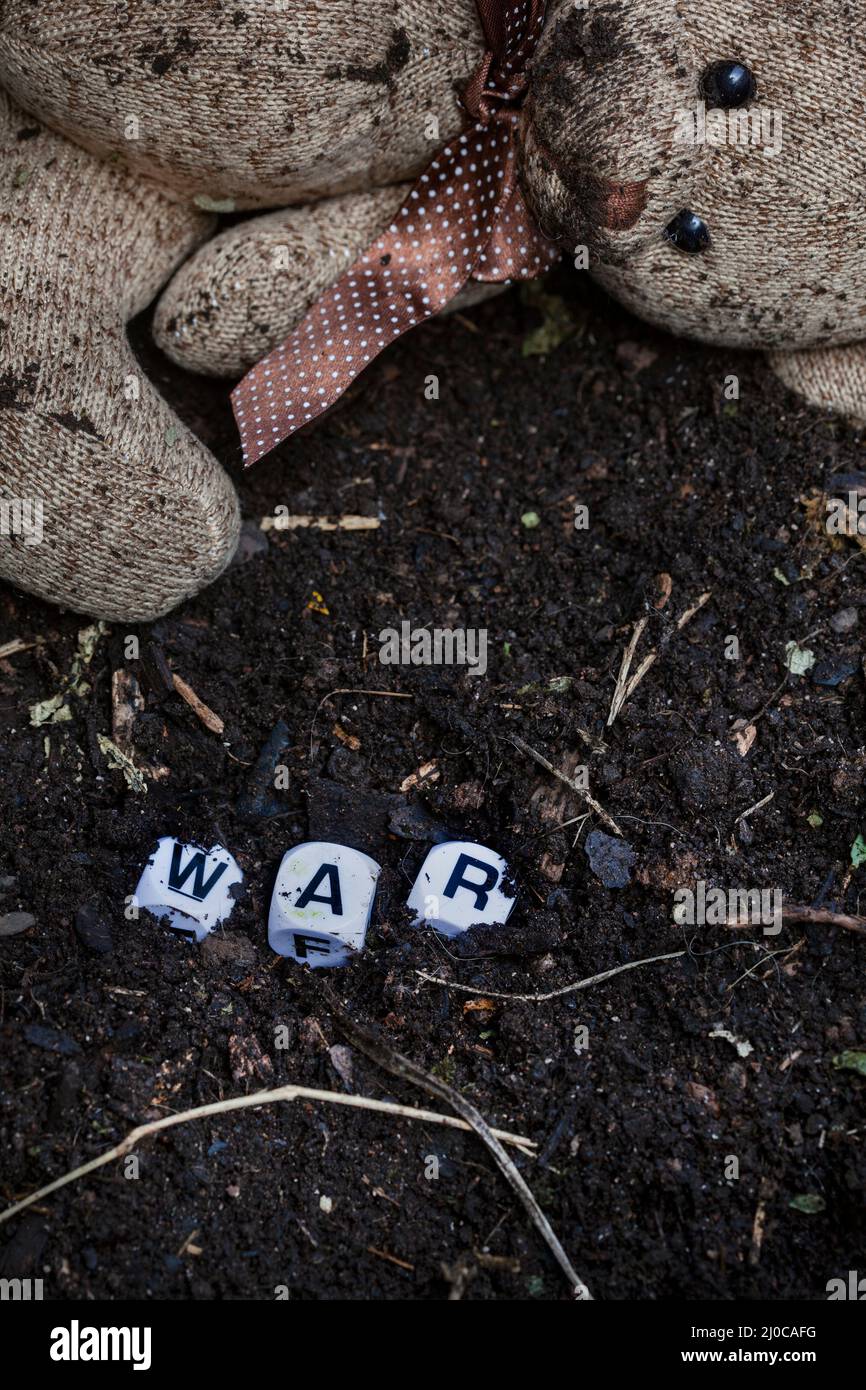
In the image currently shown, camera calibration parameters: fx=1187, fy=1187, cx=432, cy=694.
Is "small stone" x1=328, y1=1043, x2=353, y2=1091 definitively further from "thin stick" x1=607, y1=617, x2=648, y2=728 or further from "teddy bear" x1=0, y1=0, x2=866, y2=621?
"teddy bear" x1=0, y1=0, x2=866, y2=621

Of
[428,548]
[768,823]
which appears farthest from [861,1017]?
[428,548]

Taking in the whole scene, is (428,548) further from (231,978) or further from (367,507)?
(231,978)

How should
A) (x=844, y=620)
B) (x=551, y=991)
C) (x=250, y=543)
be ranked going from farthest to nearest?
(x=250, y=543) < (x=844, y=620) < (x=551, y=991)

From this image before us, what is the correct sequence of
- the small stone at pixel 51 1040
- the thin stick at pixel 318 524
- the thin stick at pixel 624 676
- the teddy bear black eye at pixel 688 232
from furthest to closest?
the thin stick at pixel 318 524, the thin stick at pixel 624 676, the teddy bear black eye at pixel 688 232, the small stone at pixel 51 1040

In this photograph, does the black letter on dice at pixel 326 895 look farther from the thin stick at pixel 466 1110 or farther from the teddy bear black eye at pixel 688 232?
the teddy bear black eye at pixel 688 232

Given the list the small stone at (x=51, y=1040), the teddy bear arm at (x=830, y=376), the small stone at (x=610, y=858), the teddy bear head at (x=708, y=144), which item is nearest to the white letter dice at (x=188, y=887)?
the small stone at (x=51, y=1040)

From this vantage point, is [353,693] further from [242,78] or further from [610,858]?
[242,78]

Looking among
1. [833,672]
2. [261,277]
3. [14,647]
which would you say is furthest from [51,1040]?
[833,672]
